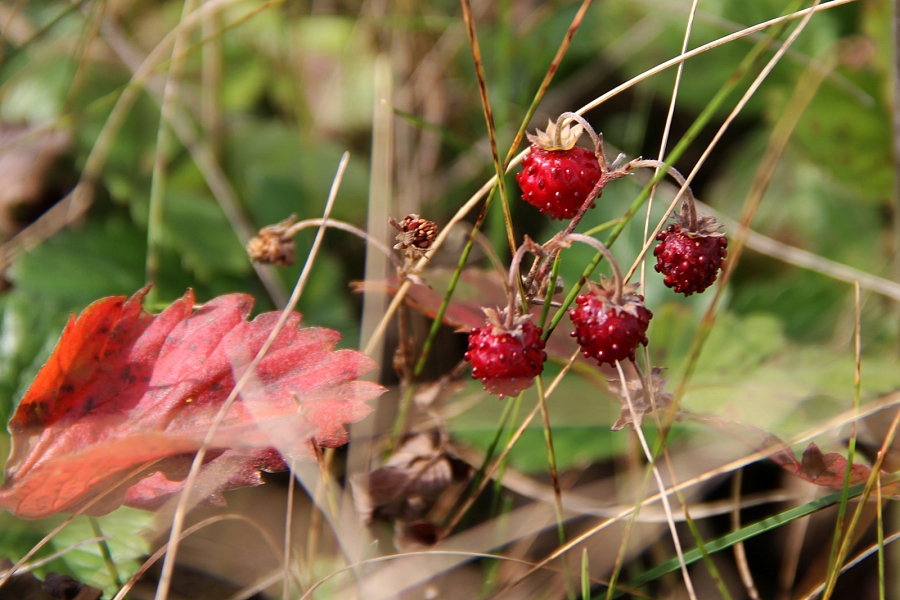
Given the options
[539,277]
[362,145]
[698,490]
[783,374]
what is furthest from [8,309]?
[783,374]

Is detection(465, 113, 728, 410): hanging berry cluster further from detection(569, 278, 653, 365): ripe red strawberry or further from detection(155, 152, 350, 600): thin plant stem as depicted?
detection(155, 152, 350, 600): thin plant stem

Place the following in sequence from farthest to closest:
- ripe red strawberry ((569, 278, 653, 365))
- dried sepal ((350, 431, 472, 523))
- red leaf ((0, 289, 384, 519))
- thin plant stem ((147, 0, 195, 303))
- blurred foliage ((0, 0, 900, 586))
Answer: thin plant stem ((147, 0, 195, 303)), blurred foliage ((0, 0, 900, 586)), dried sepal ((350, 431, 472, 523)), red leaf ((0, 289, 384, 519)), ripe red strawberry ((569, 278, 653, 365))

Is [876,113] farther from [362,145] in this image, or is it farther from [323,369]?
[323,369]

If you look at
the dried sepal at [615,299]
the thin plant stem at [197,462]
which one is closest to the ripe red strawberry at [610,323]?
the dried sepal at [615,299]

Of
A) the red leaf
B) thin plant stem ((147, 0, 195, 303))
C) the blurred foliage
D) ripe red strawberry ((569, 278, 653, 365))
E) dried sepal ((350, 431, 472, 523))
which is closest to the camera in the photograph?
ripe red strawberry ((569, 278, 653, 365))

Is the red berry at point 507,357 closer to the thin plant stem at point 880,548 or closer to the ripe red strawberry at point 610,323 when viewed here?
the ripe red strawberry at point 610,323

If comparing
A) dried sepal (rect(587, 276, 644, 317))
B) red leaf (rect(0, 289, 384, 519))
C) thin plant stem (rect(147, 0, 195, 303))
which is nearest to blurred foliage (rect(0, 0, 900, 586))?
thin plant stem (rect(147, 0, 195, 303))
